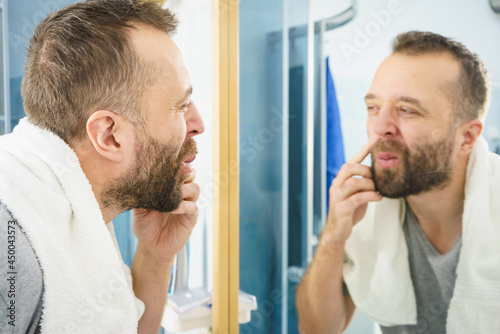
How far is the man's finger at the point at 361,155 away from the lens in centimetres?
93

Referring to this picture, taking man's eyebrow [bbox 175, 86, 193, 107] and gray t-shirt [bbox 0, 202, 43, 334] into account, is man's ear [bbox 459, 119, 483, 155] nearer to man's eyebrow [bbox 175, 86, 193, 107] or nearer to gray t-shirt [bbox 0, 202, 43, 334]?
man's eyebrow [bbox 175, 86, 193, 107]

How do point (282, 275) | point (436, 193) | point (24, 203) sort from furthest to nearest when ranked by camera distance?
point (282, 275), point (436, 193), point (24, 203)

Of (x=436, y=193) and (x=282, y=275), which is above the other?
(x=436, y=193)

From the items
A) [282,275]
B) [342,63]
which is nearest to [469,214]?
[342,63]

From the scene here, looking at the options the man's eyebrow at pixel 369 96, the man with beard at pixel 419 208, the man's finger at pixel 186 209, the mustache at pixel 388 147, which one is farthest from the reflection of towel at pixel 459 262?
the man's finger at pixel 186 209

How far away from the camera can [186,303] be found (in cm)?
133

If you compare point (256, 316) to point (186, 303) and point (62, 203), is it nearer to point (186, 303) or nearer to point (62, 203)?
point (186, 303)

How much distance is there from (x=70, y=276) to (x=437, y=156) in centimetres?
70

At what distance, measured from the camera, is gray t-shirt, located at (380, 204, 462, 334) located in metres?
0.84

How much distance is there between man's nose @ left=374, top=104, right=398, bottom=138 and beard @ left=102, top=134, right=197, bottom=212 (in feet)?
1.49

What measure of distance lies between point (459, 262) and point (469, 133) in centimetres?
24

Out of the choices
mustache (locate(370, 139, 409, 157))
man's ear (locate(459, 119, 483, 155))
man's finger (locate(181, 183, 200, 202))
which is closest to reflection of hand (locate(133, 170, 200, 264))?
man's finger (locate(181, 183, 200, 202))

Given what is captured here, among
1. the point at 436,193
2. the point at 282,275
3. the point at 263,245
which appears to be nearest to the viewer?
the point at 436,193

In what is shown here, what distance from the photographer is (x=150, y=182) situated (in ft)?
3.25
